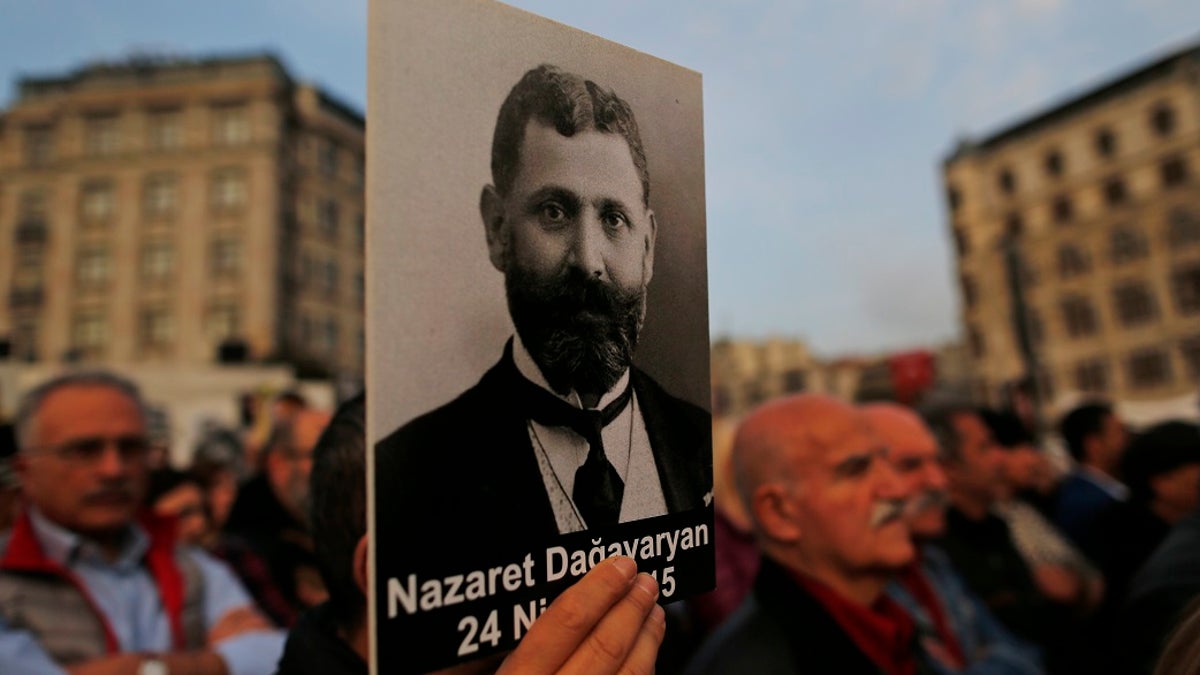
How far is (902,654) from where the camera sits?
237cm

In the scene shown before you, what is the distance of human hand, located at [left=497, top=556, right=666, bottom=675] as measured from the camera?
0.96m

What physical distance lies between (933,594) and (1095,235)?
142 ft

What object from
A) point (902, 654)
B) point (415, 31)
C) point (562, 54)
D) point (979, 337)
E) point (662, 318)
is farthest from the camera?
point (979, 337)

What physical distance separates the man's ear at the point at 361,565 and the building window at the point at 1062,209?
153ft

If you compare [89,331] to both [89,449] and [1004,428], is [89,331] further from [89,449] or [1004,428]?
[89,449]

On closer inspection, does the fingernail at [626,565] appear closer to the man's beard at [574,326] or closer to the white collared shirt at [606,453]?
the white collared shirt at [606,453]

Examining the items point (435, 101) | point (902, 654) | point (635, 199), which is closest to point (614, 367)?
point (635, 199)

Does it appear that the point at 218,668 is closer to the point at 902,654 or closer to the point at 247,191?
the point at 902,654

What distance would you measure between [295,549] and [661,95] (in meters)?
2.23

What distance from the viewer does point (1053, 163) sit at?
41.1 meters

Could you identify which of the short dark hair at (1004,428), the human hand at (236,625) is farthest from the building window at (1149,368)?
the human hand at (236,625)

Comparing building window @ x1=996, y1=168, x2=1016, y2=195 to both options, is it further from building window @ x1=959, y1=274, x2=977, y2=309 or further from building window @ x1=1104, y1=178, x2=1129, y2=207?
building window @ x1=959, y1=274, x2=977, y2=309

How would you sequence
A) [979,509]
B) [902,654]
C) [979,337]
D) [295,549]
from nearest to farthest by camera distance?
[902,654]
[295,549]
[979,509]
[979,337]

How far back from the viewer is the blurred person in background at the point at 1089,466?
5.24 metres
